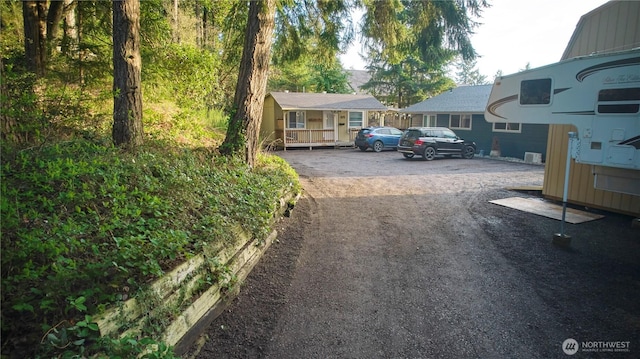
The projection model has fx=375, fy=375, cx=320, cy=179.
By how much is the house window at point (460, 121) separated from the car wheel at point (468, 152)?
107 inches

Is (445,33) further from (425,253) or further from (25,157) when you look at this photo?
(25,157)

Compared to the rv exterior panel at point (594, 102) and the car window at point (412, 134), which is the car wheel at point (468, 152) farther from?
the rv exterior panel at point (594, 102)

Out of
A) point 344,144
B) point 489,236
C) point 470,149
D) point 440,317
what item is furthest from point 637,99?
point 344,144

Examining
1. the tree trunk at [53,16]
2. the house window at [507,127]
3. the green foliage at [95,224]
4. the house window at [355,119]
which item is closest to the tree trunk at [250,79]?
the green foliage at [95,224]

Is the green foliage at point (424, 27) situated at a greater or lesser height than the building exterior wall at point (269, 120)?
greater

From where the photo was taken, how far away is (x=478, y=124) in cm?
2080

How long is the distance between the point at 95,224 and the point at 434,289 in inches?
144

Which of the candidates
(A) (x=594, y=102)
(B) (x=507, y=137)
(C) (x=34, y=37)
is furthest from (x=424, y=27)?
(B) (x=507, y=137)

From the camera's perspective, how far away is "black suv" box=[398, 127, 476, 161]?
17312mm

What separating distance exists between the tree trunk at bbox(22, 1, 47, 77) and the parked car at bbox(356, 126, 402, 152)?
1615 centimetres

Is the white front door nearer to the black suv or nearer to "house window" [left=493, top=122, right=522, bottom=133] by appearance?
the black suv

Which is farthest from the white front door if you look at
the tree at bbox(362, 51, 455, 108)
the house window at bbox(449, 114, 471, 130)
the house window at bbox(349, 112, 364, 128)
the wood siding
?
the wood siding

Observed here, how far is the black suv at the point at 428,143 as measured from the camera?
56.8 ft

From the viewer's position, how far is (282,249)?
5660 millimetres
